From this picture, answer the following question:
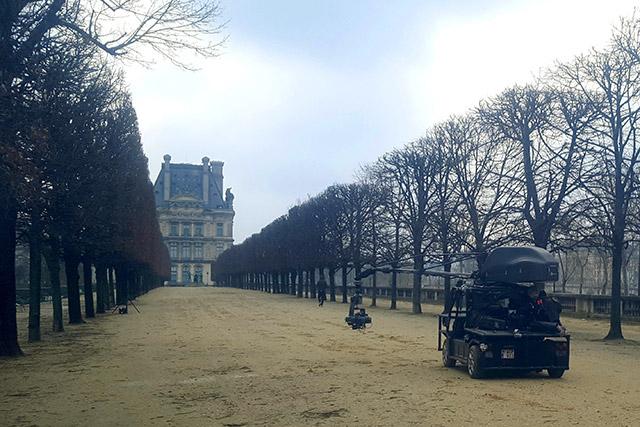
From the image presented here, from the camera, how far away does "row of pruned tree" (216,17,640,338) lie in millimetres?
25562

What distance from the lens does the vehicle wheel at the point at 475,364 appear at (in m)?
14.3

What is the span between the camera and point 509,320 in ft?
49.1

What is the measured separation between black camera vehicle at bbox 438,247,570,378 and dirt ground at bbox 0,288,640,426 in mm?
456

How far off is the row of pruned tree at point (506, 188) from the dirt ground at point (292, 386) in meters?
3.71

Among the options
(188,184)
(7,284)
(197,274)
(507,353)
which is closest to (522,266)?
(507,353)

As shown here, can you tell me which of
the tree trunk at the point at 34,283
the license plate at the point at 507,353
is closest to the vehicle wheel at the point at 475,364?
the license plate at the point at 507,353

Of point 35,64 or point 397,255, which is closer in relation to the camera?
point 35,64

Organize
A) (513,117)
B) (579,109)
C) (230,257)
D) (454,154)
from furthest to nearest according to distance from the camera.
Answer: (230,257), (454,154), (513,117), (579,109)

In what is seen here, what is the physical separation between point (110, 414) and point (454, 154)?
1224 inches

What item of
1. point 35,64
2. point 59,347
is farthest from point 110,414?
point 59,347

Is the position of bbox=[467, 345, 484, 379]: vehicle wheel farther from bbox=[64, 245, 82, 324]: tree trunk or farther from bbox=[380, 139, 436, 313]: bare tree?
bbox=[380, 139, 436, 313]: bare tree

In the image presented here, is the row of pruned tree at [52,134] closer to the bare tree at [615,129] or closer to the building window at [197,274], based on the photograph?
the bare tree at [615,129]

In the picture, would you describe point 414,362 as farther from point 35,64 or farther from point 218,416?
point 35,64

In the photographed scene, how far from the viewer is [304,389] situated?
42.8ft
